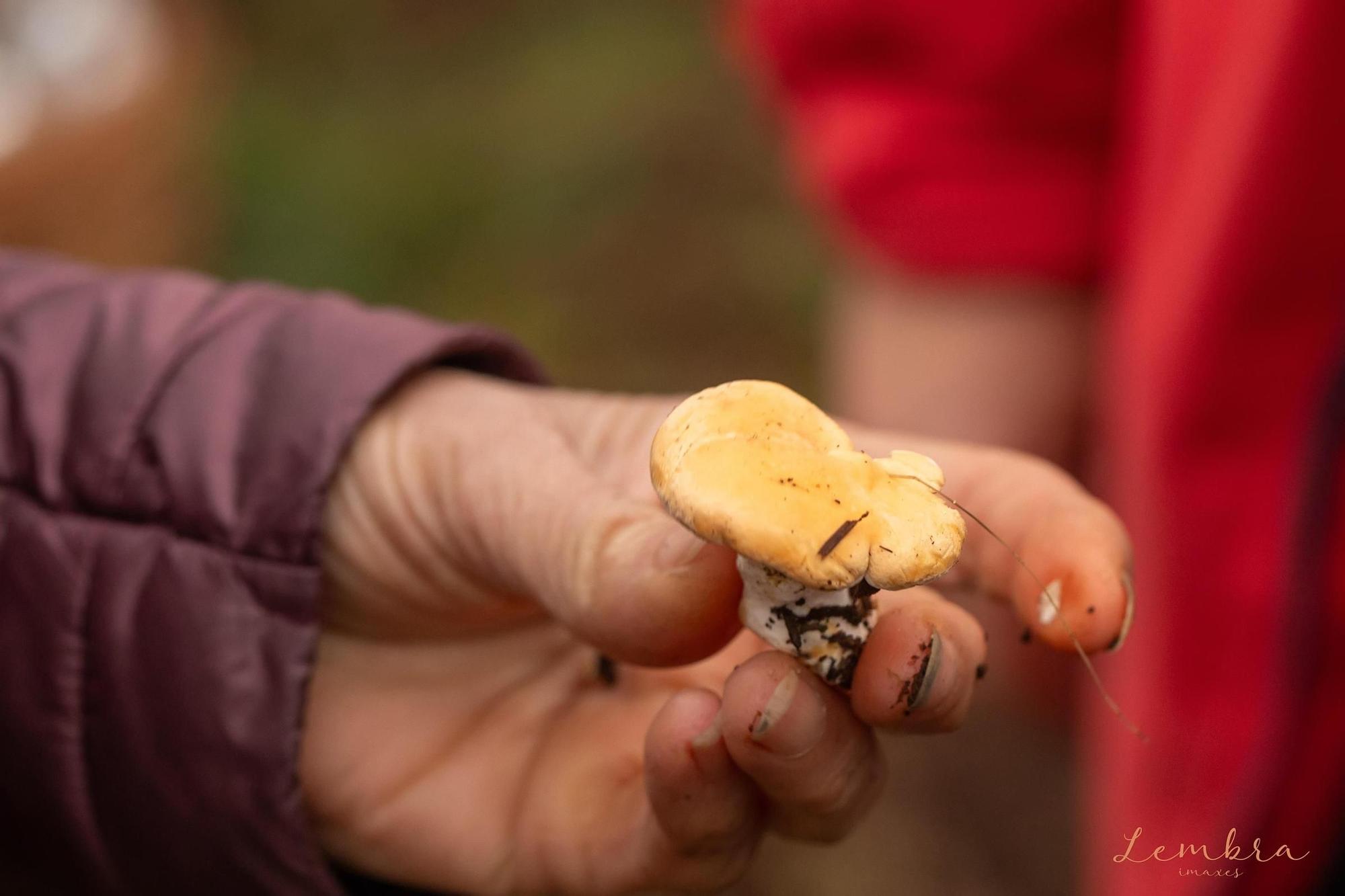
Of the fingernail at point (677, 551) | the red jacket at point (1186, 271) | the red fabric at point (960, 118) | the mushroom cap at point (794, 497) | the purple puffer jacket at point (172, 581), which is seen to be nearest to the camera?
the mushroom cap at point (794, 497)

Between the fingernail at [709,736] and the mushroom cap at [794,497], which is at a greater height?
the mushroom cap at [794,497]

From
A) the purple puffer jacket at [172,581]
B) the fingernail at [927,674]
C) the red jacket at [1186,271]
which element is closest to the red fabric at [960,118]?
the red jacket at [1186,271]

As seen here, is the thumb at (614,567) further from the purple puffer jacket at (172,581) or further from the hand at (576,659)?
the purple puffer jacket at (172,581)

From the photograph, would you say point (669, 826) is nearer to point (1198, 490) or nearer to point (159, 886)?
point (159, 886)

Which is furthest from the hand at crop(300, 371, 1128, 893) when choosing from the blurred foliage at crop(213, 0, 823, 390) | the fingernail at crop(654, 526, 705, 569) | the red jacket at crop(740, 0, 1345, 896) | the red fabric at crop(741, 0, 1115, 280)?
the blurred foliage at crop(213, 0, 823, 390)

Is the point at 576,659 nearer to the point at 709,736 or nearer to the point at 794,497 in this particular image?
the point at 709,736

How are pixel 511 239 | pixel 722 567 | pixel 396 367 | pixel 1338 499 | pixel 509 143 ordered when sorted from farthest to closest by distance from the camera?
pixel 509 143 < pixel 511 239 < pixel 1338 499 < pixel 396 367 < pixel 722 567

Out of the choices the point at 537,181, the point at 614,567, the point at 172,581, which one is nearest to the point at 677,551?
the point at 614,567

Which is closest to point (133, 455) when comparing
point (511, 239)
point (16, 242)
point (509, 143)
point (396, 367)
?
point (396, 367)
